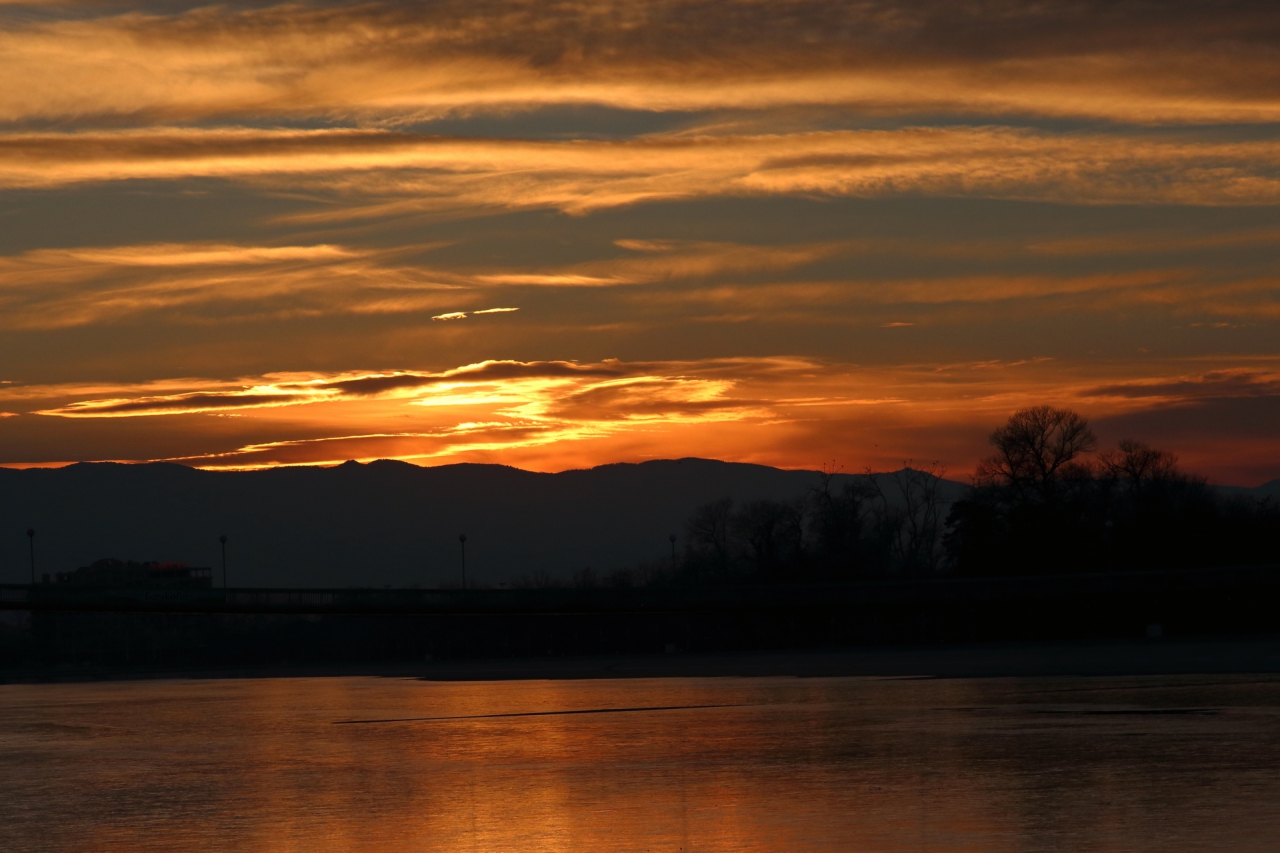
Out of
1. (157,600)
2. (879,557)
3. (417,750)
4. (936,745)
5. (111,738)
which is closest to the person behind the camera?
(936,745)

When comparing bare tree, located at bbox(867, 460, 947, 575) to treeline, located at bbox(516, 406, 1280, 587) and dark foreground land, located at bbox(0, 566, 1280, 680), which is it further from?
dark foreground land, located at bbox(0, 566, 1280, 680)

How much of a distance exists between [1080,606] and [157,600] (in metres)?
60.9

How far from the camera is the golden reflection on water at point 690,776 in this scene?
23.1 metres

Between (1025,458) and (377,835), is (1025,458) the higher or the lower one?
the higher one

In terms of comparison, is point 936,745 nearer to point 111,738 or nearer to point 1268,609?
point 111,738

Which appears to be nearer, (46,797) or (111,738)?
(46,797)

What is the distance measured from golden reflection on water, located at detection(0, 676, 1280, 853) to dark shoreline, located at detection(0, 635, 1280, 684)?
38.2 ft

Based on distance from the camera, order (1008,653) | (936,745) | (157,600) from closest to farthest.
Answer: (936,745), (1008,653), (157,600)

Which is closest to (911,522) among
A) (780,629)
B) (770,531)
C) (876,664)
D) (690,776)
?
(770,531)

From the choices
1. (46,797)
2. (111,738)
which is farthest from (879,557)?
(46,797)

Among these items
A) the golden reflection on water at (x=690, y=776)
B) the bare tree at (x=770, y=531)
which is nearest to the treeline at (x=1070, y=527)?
the bare tree at (x=770, y=531)

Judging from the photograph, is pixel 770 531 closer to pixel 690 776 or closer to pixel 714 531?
pixel 714 531

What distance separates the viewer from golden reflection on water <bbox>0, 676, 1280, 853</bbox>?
23062mm

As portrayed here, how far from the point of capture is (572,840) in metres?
22.9
